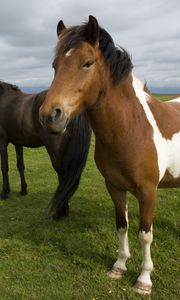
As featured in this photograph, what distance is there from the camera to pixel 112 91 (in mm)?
3096

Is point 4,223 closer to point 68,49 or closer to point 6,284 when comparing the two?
point 6,284

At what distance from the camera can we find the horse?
502cm

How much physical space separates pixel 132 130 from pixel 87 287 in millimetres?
1743

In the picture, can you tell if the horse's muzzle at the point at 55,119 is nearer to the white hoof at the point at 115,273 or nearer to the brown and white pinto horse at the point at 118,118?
the brown and white pinto horse at the point at 118,118

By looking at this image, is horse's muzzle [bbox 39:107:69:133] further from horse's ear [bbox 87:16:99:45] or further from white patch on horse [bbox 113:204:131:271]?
white patch on horse [bbox 113:204:131:271]

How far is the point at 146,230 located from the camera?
3.50 m

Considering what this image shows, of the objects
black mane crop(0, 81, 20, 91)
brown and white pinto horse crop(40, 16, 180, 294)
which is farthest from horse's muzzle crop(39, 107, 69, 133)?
black mane crop(0, 81, 20, 91)

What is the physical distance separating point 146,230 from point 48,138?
7.90 ft

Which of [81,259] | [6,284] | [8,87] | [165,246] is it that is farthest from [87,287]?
[8,87]

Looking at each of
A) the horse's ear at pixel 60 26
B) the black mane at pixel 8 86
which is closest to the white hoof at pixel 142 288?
the horse's ear at pixel 60 26

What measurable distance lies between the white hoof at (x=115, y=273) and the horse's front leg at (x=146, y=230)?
0.88ft

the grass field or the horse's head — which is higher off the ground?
the horse's head

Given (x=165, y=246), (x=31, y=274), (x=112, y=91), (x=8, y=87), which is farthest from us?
(x=8, y=87)

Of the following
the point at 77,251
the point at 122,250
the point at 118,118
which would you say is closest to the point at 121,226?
the point at 122,250
